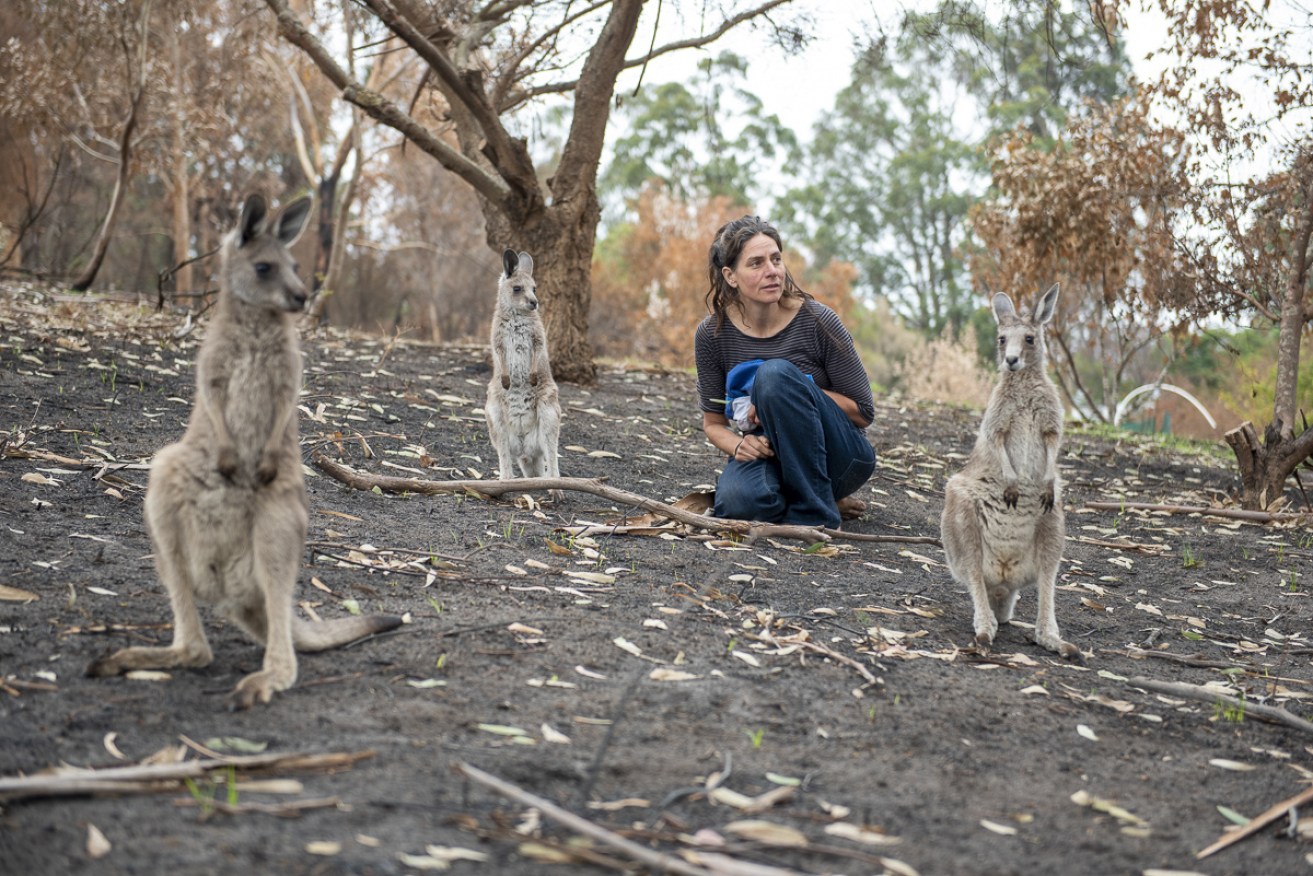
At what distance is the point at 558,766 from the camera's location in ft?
7.86

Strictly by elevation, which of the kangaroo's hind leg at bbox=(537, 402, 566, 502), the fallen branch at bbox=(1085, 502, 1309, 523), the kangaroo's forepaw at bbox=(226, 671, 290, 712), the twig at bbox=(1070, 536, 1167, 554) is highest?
the kangaroo's hind leg at bbox=(537, 402, 566, 502)

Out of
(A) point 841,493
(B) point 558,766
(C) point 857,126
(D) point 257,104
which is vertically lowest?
(B) point 558,766

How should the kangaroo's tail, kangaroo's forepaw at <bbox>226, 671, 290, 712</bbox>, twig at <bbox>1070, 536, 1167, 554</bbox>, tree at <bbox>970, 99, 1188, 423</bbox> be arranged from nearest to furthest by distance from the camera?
1. kangaroo's forepaw at <bbox>226, 671, 290, 712</bbox>
2. the kangaroo's tail
3. twig at <bbox>1070, 536, 1167, 554</bbox>
4. tree at <bbox>970, 99, 1188, 423</bbox>

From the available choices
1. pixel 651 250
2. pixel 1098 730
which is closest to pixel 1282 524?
pixel 1098 730

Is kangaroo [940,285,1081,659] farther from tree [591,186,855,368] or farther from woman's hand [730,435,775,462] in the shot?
tree [591,186,855,368]

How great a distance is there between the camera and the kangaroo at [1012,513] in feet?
12.3

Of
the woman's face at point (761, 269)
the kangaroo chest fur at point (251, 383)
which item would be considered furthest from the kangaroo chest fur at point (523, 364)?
the kangaroo chest fur at point (251, 383)

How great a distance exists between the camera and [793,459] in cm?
485

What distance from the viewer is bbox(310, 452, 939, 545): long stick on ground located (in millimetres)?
4719

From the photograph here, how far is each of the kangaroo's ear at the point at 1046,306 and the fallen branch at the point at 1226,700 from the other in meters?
1.21

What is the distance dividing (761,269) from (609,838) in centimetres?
319

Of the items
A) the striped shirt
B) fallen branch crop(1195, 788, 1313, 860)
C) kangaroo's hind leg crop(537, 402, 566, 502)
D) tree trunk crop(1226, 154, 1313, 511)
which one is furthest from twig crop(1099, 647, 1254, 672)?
tree trunk crop(1226, 154, 1313, 511)

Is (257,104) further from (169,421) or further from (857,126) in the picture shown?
(857,126)

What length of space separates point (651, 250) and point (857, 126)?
1615 cm
